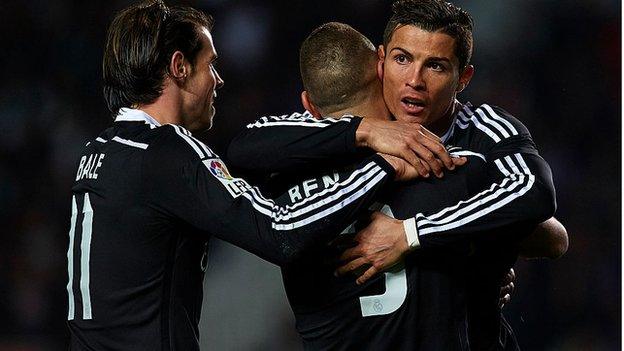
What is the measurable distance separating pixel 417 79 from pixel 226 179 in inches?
21.8

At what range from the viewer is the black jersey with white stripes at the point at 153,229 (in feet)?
7.16

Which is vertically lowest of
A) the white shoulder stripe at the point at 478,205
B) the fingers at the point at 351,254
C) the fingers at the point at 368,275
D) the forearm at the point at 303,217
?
the fingers at the point at 368,275

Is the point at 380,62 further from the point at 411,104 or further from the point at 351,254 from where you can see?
the point at 351,254

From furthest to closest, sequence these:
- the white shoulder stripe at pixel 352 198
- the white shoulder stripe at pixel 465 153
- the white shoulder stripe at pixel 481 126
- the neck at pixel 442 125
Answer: the neck at pixel 442 125 < the white shoulder stripe at pixel 481 126 < the white shoulder stripe at pixel 465 153 < the white shoulder stripe at pixel 352 198

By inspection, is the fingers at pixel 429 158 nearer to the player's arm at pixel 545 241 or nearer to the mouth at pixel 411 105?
the mouth at pixel 411 105

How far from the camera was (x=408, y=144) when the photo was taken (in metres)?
2.15

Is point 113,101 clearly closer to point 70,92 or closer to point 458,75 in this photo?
point 458,75

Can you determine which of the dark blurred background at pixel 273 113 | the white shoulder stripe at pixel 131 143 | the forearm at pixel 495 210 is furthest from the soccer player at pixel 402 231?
the dark blurred background at pixel 273 113

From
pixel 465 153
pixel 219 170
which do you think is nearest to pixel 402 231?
pixel 465 153

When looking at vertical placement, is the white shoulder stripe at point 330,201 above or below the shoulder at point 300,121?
below

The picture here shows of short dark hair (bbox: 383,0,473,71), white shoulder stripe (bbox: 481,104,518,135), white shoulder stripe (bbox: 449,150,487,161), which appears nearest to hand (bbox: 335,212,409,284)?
white shoulder stripe (bbox: 449,150,487,161)

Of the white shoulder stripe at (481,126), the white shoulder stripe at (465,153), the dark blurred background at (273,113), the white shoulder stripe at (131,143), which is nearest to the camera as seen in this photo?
the white shoulder stripe at (465,153)
